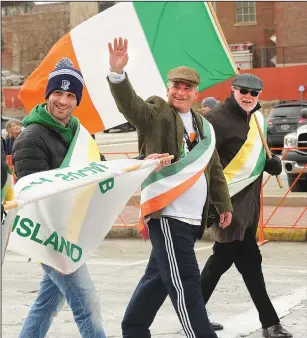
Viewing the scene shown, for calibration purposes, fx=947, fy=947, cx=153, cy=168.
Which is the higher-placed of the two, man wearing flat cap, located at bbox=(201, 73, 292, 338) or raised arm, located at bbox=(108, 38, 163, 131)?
raised arm, located at bbox=(108, 38, 163, 131)

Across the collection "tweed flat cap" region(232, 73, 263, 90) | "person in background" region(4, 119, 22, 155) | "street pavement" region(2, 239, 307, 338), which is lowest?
"street pavement" region(2, 239, 307, 338)

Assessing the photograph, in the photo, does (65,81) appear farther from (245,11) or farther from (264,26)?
(245,11)

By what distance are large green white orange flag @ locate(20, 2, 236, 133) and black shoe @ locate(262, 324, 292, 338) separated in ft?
7.60

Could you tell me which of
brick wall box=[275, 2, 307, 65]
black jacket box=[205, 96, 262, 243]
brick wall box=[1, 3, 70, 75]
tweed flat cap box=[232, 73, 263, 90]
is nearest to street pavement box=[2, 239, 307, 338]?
black jacket box=[205, 96, 262, 243]

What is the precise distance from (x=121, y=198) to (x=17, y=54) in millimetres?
65248

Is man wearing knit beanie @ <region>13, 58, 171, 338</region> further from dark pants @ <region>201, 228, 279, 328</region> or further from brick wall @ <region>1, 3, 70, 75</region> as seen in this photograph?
brick wall @ <region>1, 3, 70, 75</region>

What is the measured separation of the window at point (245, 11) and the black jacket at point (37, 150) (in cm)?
4769

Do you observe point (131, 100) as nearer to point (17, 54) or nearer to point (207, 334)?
point (207, 334)

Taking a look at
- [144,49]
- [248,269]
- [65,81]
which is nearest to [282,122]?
[144,49]

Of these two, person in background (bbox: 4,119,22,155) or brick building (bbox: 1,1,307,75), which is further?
brick building (bbox: 1,1,307,75)

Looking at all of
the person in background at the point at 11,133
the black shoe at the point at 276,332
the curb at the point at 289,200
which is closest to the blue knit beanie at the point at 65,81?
the black shoe at the point at 276,332

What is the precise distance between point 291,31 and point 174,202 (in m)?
43.6

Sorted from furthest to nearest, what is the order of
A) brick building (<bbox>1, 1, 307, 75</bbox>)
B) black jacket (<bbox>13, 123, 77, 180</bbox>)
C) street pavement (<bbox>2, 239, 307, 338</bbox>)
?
brick building (<bbox>1, 1, 307, 75</bbox>) < street pavement (<bbox>2, 239, 307, 338</bbox>) < black jacket (<bbox>13, 123, 77, 180</bbox>)

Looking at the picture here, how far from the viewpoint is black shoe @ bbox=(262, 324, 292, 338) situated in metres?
6.52
